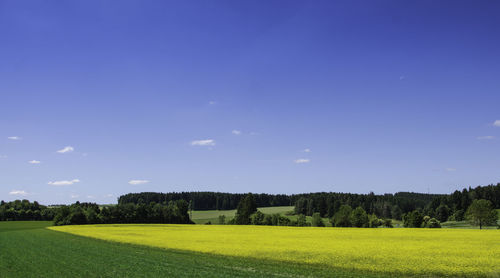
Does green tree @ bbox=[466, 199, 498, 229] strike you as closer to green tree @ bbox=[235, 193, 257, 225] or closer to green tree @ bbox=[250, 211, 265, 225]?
green tree @ bbox=[250, 211, 265, 225]

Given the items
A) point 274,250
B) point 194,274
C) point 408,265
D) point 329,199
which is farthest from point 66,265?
point 329,199

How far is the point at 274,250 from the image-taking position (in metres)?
36.7

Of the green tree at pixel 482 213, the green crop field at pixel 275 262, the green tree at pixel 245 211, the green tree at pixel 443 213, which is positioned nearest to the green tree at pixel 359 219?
the green tree at pixel 482 213

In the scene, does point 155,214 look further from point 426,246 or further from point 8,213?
point 426,246

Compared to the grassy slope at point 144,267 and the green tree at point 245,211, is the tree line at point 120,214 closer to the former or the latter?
the green tree at point 245,211

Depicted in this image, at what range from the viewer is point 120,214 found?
118500 millimetres

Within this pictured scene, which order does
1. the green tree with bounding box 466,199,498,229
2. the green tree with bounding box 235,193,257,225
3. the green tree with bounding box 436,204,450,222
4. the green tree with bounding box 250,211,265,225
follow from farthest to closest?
1. the green tree with bounding box 436,204,450,222
2. the green tree with bounding box 235,193,257,225
3. the green tree with bounding box 250,211,265,225
4. the green tree with bounding box 466,199,498,229

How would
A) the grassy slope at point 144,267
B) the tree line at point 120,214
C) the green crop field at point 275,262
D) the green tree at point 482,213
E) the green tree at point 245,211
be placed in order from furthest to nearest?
the green tree at point 245,211 → the tree line at point 120,214 → the green tree at point 482,213 → the green crop field at point 275,262 → the grassy slope at point 144,267

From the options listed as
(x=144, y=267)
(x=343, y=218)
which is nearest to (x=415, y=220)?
(x=343, y=218)

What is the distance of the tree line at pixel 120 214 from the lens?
356 ft

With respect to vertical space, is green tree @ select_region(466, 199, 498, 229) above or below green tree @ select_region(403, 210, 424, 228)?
above

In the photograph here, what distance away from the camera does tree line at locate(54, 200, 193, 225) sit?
4272 inches

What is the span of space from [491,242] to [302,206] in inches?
5197

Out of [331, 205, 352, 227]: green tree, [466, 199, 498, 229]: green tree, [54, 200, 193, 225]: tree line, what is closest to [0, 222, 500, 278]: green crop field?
[466, 199, 498, 229]: green tree
